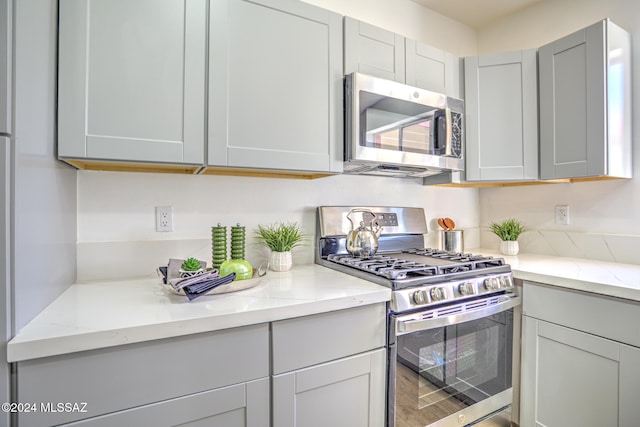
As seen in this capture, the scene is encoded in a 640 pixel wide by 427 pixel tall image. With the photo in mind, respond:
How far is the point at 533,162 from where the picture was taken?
1852 mm

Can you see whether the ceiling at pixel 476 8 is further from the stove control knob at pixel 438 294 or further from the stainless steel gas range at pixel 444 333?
the stove control knob at pixel 438 294

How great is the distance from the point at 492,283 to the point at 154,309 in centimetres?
141

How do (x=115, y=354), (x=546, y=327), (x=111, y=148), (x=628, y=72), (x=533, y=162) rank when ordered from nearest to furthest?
(x=115, y=354)
(x=111, y=148)
(x=546, y=327)
(x=628, y=72)
(x=533, y=162)

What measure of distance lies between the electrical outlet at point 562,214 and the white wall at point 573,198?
0.09ft

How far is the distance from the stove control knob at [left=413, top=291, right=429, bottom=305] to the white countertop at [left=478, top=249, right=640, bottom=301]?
2.06 feet

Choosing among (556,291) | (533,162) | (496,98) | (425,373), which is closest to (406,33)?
(496,98)

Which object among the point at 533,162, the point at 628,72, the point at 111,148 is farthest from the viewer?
the point at 533,162

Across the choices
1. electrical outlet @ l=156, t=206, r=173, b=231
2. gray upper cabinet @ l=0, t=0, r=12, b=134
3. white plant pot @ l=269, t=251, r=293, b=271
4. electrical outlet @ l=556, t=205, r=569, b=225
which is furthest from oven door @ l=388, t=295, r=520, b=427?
gray upper cabinet @ l=0, t=0, r=12, b=134

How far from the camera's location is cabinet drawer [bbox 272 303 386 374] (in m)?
1.03

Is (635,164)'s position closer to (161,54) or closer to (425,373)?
(425,373)

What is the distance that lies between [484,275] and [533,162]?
85 centimetres

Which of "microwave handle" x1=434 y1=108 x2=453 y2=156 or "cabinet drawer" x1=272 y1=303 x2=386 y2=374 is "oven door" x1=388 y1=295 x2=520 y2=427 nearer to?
"cabinet drawer" x1=272 y1=303 x2=386 y2=374

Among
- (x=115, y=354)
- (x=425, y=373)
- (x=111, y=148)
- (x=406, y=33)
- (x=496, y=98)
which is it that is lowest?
(x=425, y=373)

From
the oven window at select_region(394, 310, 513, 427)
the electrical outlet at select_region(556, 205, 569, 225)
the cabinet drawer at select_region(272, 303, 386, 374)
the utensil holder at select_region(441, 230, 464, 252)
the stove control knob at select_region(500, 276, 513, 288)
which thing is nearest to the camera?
the cabinet drawer at select_region(272, 303, 386, 374)
